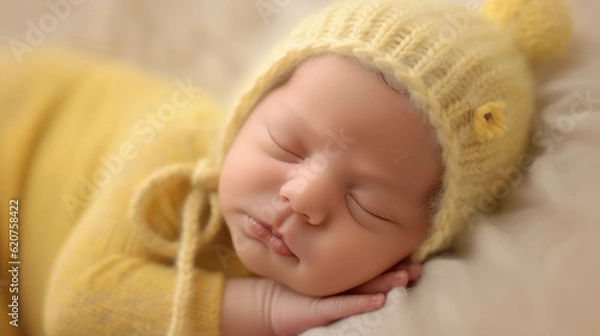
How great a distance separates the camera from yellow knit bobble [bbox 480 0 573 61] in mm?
1055

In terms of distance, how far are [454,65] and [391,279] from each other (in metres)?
0.38

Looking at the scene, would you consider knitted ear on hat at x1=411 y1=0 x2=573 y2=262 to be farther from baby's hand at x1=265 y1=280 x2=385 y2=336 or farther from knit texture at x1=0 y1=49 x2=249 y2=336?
knit texture at x1=0 y1=49 x2=249 y2=336

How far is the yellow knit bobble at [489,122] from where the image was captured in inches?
37.3

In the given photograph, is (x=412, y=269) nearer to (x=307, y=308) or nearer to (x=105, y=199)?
(x=307, y=308)

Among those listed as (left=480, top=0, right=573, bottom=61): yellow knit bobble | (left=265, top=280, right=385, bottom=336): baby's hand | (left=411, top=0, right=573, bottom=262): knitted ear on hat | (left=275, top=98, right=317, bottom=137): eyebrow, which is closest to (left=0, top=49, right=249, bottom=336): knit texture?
(left=265, top=280, right=385, bottom=336): baby's hand

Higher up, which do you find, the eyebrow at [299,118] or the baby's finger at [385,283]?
the eyebrow at [299,118]

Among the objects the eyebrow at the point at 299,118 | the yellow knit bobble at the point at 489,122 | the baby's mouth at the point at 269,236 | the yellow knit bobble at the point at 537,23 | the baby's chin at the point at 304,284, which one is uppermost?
the yellow knit bobble at the point at 537,23

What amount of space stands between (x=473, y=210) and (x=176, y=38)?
2.92ft

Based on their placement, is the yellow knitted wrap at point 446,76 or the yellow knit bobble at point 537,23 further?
the yellow knit bobble at point 537,23

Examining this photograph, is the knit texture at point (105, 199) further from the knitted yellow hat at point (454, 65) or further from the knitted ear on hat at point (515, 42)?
the knitted ear on hat at point (515, 42)

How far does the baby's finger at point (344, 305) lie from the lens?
0.95 m

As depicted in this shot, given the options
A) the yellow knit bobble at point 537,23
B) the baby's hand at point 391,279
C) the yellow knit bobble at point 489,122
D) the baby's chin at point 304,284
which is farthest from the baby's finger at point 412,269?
the yellow knit bobble at point 537,23

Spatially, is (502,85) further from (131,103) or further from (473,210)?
(131,103)

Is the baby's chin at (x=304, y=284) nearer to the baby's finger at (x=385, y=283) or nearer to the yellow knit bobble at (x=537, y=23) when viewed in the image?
the baby's finger at (x=385, y=283)
